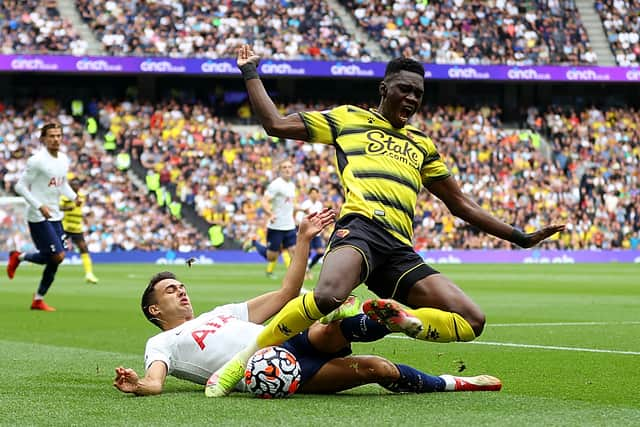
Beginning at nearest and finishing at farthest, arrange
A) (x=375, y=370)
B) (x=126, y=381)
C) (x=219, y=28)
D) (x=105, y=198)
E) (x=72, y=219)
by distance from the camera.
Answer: (x=126, y=381) < (x=375, y=370) < (x=72, y=219) < (x=105, y=198) < (x=219, y=28)

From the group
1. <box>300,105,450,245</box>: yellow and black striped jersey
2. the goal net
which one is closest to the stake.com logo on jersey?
<box>300,105,450,245</box>: yellow and black striped jersey

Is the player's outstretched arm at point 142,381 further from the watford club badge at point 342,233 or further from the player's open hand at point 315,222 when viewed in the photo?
the watford club badge at point 342,233

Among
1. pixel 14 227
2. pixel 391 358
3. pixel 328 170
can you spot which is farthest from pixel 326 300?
pixel 328 170

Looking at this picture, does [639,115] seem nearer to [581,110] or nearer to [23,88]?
[581,110]

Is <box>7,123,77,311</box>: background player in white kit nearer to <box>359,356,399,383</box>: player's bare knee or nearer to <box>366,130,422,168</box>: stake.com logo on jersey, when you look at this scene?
<box>366,130,422,168</box>: stake.com logo on jersey

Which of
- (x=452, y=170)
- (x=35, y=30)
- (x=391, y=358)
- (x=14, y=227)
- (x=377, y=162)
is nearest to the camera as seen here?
(x=377, y=162)

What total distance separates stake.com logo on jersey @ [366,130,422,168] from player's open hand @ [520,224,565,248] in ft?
2.87

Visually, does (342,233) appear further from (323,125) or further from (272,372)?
(272,372)

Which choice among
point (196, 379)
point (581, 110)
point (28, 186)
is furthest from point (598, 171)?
point (196, 379)

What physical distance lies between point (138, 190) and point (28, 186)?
2282 centimetres

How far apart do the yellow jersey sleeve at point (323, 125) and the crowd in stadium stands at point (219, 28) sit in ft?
106

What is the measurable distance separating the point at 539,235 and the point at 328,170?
32.6 meters

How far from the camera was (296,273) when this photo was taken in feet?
23.2

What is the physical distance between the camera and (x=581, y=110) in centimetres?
4500
